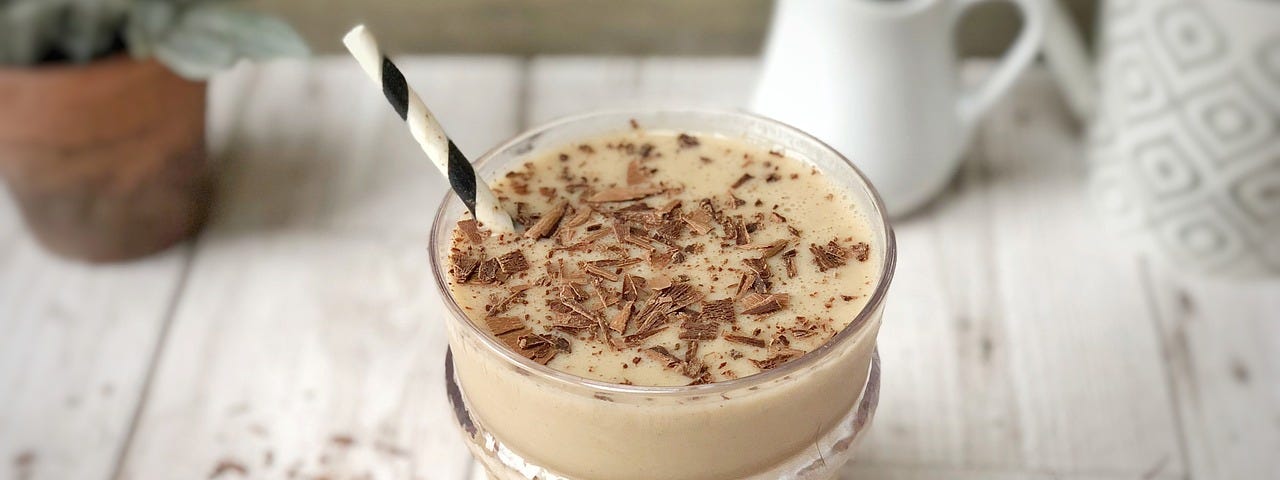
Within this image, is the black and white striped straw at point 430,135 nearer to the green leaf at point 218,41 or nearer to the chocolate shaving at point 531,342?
the chocolate shaving at point 531,342

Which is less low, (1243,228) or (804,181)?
(804,181)

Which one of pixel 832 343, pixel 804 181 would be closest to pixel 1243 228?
pixel 804 181

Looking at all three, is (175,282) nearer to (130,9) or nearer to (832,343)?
(130,9)

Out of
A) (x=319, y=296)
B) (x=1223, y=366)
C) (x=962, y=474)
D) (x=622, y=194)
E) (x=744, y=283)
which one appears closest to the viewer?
(x=744, y=283)

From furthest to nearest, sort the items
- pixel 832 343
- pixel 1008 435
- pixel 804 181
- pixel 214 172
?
pixel 214 172 < pixel 1008 435 < pixel 804 181 < pixel 832 343

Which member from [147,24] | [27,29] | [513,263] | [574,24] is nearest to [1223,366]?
[513,263]

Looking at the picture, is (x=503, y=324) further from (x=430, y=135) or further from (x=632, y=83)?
(x=632, y=83)
